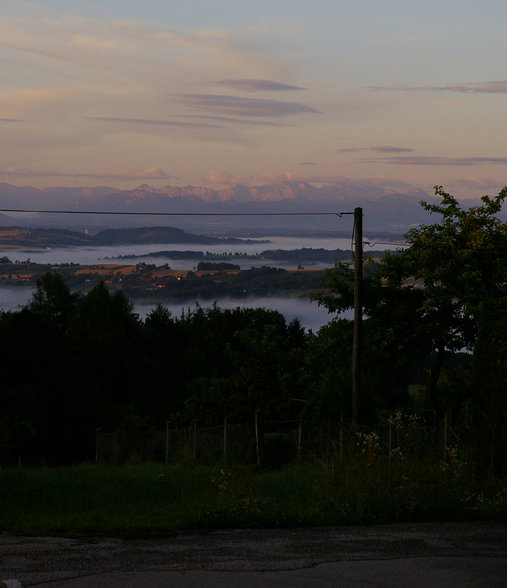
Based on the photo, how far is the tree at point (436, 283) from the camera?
87.4ft

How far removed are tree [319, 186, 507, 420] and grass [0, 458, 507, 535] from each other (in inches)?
487

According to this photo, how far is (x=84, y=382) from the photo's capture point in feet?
207

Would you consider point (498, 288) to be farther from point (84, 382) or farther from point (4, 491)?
point (84, 382)

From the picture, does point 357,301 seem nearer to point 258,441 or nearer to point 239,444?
point 258,441

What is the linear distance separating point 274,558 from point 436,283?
1870 centimetres

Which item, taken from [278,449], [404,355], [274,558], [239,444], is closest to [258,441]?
[278,449]

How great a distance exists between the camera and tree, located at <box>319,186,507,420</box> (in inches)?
1048

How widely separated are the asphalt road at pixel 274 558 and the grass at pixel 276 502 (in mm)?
567

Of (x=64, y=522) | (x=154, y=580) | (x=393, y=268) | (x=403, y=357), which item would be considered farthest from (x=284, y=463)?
(x=154, y=580)

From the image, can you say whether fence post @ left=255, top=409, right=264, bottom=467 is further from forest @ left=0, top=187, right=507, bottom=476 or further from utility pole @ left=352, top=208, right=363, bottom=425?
utility pole @ left=352, top=208, right=363, bottom=425

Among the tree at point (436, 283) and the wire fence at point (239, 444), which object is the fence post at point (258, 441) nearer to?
the wire fence at point (239, 444)

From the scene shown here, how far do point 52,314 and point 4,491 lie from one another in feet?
252

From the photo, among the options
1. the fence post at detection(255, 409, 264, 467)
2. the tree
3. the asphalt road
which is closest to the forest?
the tree

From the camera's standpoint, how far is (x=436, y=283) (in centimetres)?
2733
